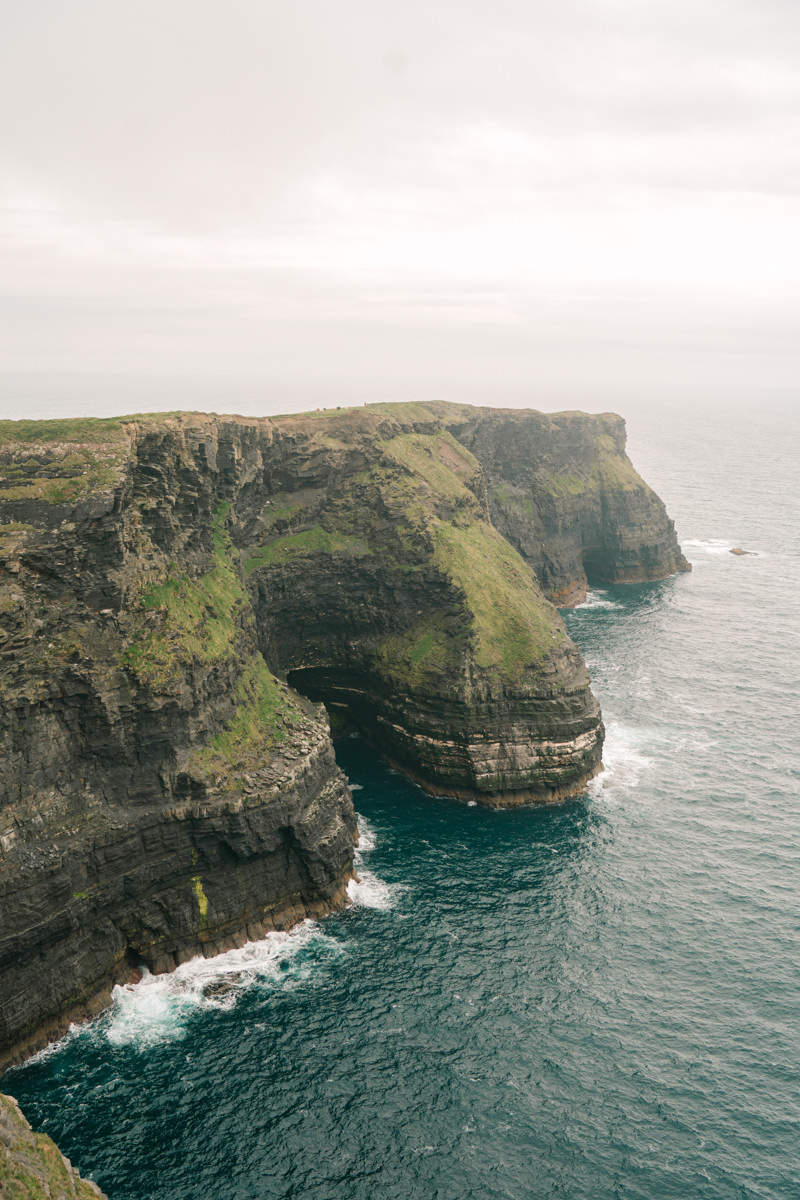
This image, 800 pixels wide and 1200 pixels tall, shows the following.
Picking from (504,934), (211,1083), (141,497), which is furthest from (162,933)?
(141,497)

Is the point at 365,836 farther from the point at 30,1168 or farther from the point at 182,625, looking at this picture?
the point at 30,1168

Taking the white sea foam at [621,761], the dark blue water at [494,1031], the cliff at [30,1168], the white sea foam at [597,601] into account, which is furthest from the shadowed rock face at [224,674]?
the white sea foam at [597,601]

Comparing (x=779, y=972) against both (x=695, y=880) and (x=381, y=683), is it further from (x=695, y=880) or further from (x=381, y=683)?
(x=381, y=683)

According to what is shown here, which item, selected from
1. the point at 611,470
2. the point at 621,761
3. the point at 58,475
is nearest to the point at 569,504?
the point at 611,470

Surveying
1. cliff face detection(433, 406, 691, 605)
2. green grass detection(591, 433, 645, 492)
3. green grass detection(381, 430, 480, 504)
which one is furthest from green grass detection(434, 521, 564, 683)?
green grass detection(591, 433, 645, 492)

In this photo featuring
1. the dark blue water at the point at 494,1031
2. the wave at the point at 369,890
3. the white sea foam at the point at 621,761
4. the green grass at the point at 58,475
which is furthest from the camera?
the white sea foam at the point at 621,761

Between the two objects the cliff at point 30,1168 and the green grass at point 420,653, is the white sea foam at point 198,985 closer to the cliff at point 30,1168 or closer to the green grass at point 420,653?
the cliff at point 30,1168
